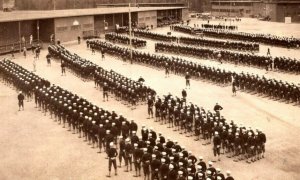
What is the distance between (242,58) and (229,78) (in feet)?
26.0

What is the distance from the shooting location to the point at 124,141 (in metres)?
17.7

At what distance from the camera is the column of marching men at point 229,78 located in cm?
2770

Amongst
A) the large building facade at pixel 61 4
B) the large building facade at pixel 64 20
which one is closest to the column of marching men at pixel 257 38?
the large building facade at pixel 64 20

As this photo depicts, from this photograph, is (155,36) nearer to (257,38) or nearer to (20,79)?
(257,38)

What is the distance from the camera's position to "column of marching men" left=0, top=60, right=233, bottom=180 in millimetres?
15211

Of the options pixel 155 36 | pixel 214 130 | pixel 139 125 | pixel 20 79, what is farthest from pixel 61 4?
pixel 214 130

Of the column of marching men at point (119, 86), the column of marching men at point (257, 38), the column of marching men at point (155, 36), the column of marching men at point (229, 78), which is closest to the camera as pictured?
the column of marching men at point (119, 86)

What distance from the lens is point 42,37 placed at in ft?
175

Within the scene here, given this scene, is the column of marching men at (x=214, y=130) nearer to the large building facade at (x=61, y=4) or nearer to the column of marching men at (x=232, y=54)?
the column of marching men at (x=232, y=54)

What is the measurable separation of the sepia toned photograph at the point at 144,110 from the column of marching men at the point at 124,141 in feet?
0.18

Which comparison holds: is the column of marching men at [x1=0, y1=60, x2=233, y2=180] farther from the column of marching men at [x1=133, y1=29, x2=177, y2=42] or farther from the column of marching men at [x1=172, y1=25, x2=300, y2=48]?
the column of marching men at [x1=172, y1=25, x2=300, y2=48]

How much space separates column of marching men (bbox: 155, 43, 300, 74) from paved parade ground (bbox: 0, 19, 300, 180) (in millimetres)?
774

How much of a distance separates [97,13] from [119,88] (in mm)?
33071

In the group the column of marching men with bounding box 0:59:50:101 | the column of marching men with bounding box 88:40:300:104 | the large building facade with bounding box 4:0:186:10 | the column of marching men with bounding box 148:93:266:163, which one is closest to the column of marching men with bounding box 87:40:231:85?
the column of marching men with bounding box 88:40:300:104
